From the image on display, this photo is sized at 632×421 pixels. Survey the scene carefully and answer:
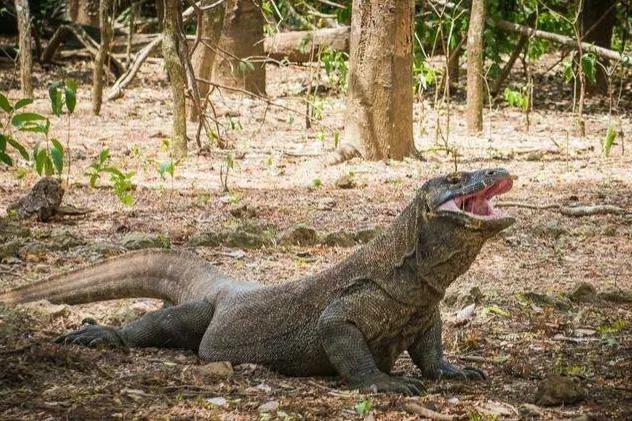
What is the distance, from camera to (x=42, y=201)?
277 inches

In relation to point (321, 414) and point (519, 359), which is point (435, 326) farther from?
point (321, 414)

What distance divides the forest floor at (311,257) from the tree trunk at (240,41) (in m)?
0.44

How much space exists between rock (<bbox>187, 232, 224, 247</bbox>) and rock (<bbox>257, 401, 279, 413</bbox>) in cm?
289

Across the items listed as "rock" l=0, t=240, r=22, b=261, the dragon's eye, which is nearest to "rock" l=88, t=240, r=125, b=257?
"rock" l=0, t=240, r=22, b=261

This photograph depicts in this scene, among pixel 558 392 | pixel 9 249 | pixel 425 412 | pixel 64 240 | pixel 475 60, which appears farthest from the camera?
pixel 475 60

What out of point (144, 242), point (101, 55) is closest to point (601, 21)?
point (101, 55)

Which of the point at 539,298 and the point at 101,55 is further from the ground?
the point at 101,55

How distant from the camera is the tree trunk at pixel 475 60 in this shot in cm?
1119

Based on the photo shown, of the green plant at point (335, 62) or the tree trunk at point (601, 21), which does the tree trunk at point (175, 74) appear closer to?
the green plant at point (335, 62)

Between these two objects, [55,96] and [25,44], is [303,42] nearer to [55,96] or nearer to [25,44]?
[25,44]

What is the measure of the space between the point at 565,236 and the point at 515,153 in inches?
139

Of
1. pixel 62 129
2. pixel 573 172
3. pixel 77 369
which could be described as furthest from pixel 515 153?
pixel 77 369

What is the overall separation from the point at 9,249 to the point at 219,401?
110 inches

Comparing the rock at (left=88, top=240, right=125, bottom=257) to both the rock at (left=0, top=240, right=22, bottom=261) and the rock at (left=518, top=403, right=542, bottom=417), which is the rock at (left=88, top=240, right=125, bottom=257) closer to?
the rock at (left=0, top=240, right=22, bottom=261)
